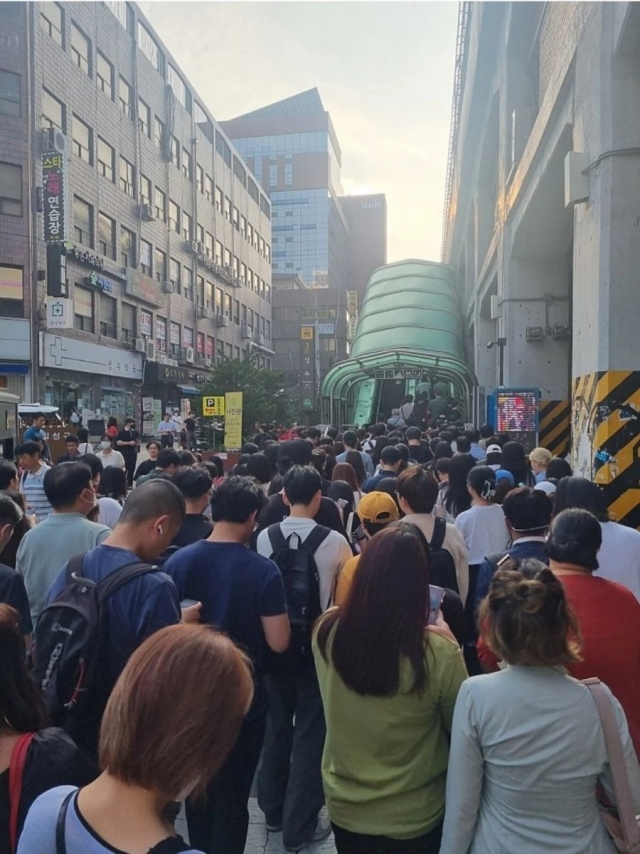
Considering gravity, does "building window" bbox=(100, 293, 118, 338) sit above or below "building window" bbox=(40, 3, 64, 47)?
below

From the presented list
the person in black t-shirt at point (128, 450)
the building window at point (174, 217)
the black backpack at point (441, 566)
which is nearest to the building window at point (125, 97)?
the building window at point (174, 217)

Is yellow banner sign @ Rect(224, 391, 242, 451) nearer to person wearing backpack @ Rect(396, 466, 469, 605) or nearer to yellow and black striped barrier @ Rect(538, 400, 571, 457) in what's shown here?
yellow and black striped barrier @ Rect(538, 400, 571, 457)

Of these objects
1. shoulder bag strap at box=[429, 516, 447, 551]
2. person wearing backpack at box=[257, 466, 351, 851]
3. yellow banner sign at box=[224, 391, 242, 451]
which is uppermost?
yellow banner sign at box=[224, 391, 242, 451]

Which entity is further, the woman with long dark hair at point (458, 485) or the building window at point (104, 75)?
the building window at point (104, 75)

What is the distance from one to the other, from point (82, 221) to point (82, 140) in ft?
11.5

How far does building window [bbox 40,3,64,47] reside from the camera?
2462 cm

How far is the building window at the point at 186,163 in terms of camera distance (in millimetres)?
39366

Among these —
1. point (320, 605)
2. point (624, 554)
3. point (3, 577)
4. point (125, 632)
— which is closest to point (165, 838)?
point (125, 632)

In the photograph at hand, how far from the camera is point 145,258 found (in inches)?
1324

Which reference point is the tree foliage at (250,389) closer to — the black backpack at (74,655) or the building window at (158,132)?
the black backpack at (74,655)

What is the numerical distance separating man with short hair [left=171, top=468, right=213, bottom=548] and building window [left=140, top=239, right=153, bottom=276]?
103 ft

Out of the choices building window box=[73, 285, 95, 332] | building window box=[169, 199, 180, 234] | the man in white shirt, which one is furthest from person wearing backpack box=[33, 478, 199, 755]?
building window box=[169, 199, 180, 234]

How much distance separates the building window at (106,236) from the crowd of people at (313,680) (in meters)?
28.0

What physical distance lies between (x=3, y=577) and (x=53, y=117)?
2772cm
